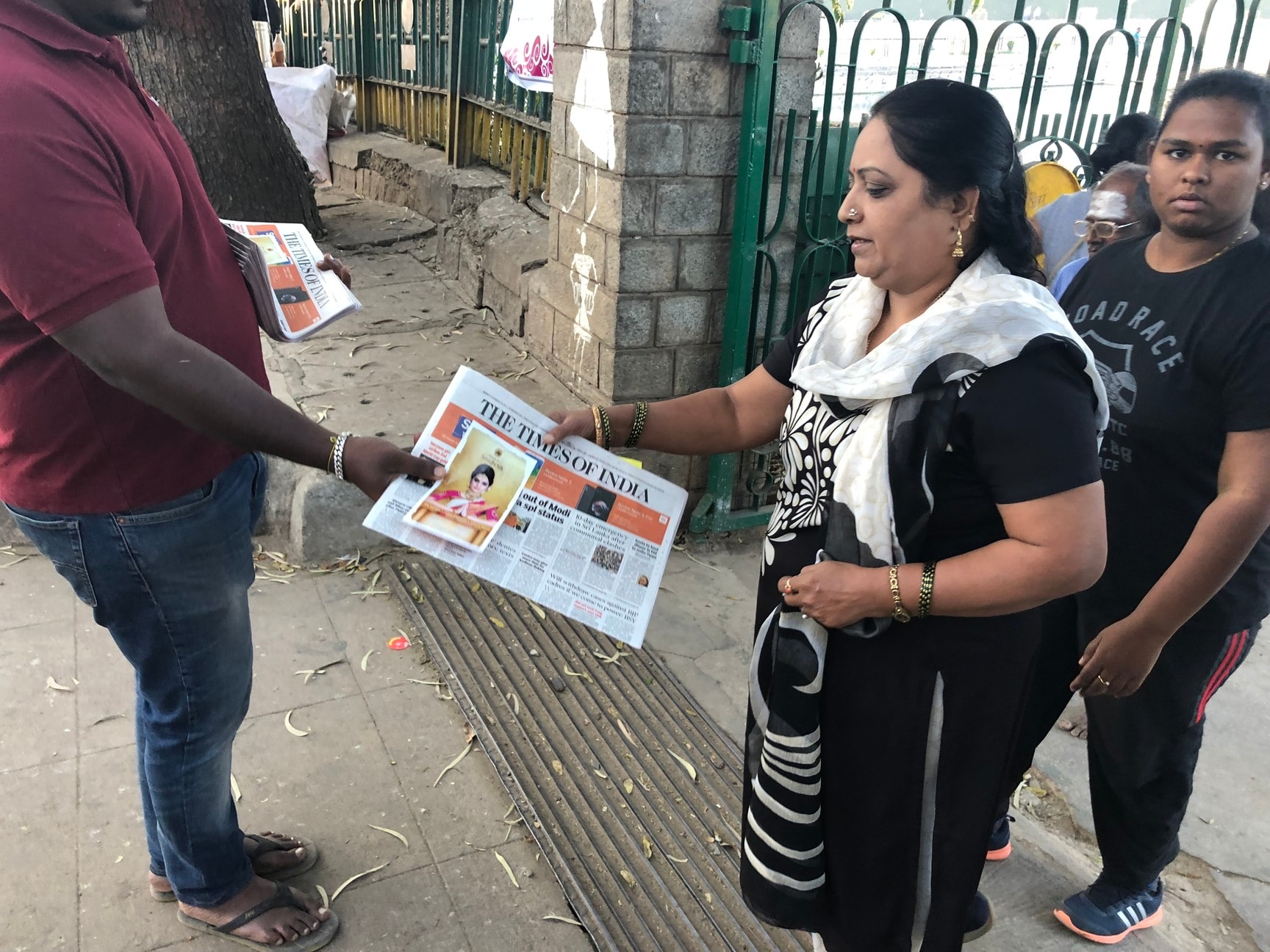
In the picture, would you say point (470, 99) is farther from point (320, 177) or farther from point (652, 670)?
point (652, 670)

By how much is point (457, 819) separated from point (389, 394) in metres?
2.44

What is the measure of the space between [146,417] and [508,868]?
145 centimetres

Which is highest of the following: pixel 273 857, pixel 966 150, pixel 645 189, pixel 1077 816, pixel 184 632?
pixel 966 150

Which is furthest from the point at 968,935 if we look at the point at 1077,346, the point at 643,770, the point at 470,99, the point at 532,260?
the point at 470,99

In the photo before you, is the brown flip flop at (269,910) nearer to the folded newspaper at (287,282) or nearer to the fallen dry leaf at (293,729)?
the fallen dry leaf at (293,729)

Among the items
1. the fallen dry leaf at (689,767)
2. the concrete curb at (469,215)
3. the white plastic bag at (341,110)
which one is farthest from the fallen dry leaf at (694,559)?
the white plastic bag at (341,110)

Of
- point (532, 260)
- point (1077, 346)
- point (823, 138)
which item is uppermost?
point (823, 138)

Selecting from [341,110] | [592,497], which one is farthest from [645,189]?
[341,110]

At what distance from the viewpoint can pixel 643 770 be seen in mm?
2783

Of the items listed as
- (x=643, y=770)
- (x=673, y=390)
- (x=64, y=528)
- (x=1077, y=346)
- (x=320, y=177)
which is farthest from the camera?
(x=320, y=177)

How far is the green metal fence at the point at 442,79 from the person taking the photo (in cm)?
616

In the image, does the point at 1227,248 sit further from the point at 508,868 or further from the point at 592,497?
the point at 508,868

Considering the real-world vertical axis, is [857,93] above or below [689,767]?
above

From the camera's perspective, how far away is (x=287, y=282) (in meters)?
2.06
